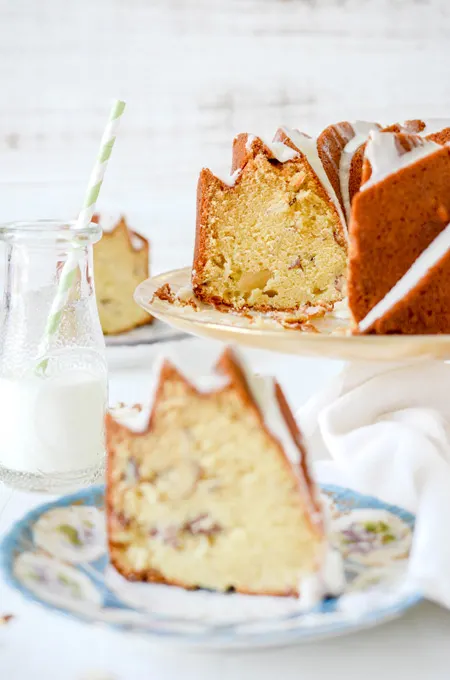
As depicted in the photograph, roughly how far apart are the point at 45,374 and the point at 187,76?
2314 millimetres

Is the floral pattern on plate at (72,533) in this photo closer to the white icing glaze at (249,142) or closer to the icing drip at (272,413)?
the icing drip at (272,413)

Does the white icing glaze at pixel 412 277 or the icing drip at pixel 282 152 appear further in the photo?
the icing drip at pixel 282 152

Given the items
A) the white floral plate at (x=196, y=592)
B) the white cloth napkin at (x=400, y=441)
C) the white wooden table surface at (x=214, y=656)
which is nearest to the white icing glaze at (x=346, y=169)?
the white cloth napkin at (x=400, y=441)

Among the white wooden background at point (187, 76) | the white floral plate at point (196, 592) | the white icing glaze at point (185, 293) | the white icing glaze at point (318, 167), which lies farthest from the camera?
the white wooden background at point (187, 76)

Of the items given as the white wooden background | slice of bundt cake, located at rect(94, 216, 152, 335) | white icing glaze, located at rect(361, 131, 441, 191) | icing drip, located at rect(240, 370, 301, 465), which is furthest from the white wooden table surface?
the white wooden background

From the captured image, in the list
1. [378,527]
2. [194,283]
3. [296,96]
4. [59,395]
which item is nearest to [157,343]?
[194,283]

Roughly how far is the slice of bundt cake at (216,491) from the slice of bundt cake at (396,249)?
16.8 inches

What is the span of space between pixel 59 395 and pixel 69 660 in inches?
18.3

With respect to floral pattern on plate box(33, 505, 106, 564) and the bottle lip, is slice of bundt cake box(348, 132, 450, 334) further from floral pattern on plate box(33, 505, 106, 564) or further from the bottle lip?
floral pattern on plate box(33, 505, 106, 564)

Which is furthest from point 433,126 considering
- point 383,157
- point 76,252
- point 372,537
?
point 372,537

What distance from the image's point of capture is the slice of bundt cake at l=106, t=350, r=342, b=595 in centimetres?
85

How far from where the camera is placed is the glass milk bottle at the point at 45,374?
1247mm

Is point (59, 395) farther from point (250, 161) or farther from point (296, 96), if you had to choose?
point (296, 96)

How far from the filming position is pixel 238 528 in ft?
2.89
